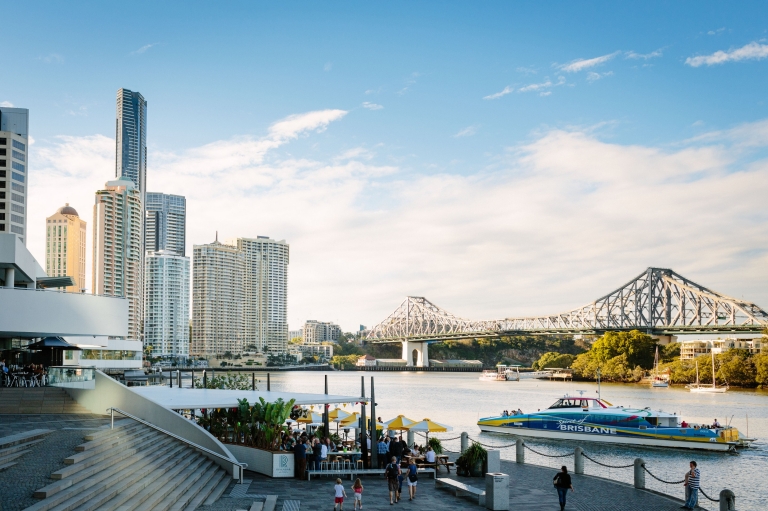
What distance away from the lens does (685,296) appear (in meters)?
133

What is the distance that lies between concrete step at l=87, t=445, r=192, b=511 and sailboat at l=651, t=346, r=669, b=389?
8837cm

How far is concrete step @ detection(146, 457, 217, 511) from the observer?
1487 cm

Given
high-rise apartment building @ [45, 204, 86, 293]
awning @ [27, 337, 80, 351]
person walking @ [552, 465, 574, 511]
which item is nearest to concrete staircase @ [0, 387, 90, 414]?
awning @ [27, 337, 80, 351]

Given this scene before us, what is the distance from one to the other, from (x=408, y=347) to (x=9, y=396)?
146503 millimetres

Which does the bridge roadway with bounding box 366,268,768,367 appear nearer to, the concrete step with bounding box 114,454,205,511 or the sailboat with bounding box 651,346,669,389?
the sailboat with bounding box 651,346,669,389

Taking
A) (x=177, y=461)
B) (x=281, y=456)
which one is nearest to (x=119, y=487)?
(x=177, y=461)

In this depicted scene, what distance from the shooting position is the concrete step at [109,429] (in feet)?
57.7

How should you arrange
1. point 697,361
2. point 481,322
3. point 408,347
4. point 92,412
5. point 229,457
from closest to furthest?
point 229,457
point 92,412
point 697,361
point 481,322
point 408,347

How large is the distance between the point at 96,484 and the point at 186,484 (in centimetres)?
291

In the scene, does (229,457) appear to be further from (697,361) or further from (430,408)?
(697,361)

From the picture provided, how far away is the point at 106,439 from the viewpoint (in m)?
17.8

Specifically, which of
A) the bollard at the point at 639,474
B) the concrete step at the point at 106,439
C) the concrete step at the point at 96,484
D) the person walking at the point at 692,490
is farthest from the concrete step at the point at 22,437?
the person walking at the point at 692,490

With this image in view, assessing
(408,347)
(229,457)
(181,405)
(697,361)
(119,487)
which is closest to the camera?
(119,487)

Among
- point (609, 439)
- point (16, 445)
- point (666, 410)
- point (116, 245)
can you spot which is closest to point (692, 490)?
point (16, 445)
